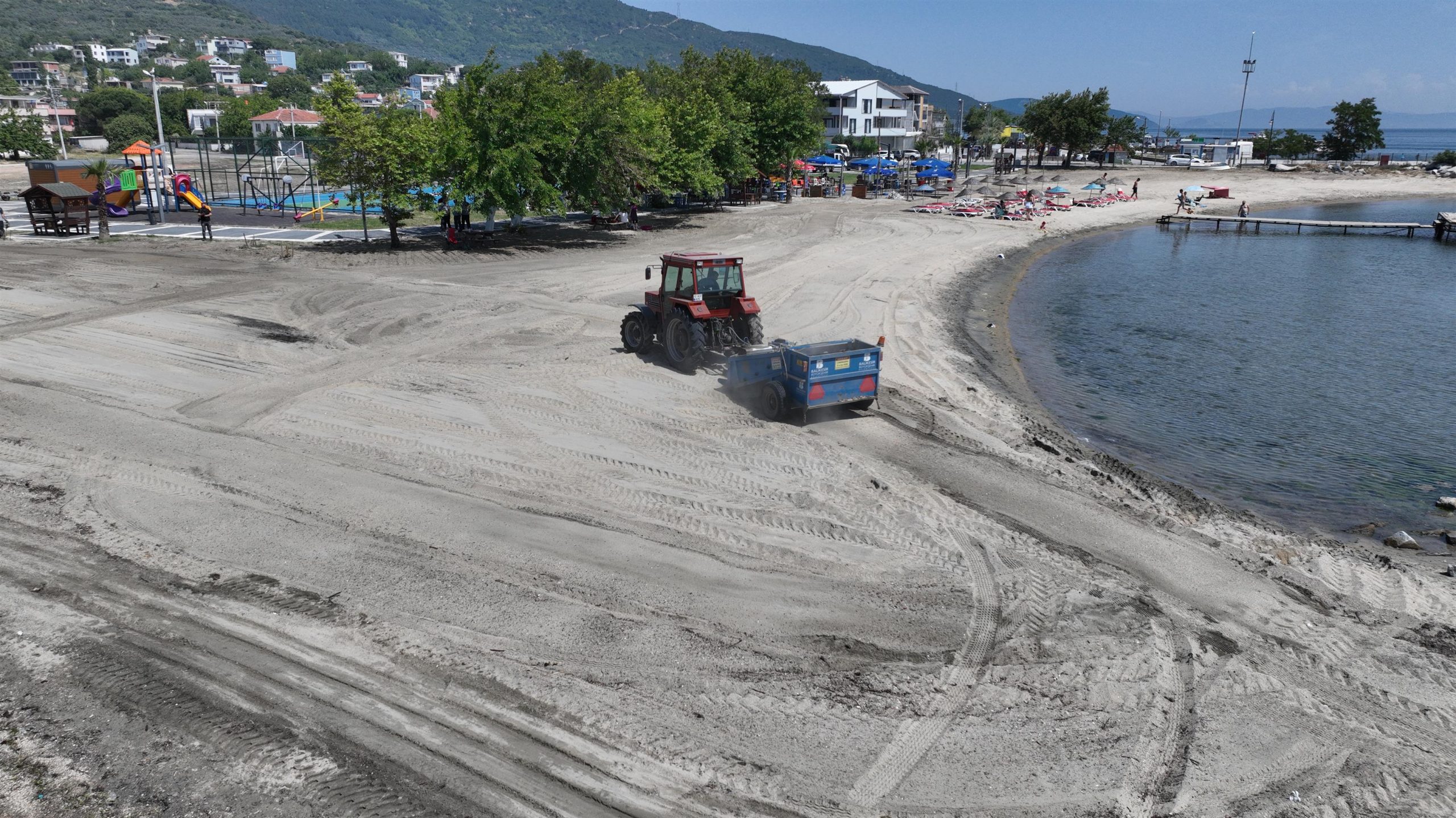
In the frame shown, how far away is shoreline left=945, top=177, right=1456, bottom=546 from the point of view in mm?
12969

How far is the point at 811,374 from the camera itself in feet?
47.0

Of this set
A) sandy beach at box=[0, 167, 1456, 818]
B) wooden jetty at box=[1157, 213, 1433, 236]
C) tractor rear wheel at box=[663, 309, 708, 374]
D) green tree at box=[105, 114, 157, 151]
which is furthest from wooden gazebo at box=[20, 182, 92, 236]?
green tree at box=[105, 114, 157, 151]

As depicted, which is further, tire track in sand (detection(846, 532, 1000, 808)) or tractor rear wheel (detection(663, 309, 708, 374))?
tractor rear wheel (detection(663, 309, 708, 374))

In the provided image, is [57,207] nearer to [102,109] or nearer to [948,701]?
[948,701]

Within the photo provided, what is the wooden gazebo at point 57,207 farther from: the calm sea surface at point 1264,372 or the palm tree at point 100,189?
the calm sea surface at point 1264,372

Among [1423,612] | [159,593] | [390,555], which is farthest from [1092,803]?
[159,593]

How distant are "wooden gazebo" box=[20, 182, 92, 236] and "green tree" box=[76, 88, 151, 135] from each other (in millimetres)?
105258

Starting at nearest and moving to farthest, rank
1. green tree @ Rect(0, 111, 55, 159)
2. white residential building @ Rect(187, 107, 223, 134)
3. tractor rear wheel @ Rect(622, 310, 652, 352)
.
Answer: tractor rear wheel @ Rect(622, 310, 652, 352) → green tree @ Rect(0, 111, 55, 159) → white residential building @ Rect(187, 107, 223, 134)

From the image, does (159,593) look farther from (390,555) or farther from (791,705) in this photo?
(791,705)

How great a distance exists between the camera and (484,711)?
7.58m

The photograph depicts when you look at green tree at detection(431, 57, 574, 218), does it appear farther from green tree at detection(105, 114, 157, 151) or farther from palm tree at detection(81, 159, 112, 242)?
green tree at detection(105, 114, 157, 151)

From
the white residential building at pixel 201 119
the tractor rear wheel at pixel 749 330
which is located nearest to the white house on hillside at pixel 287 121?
the white residential building at pixel 201 119

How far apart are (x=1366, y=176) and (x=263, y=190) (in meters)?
91.7

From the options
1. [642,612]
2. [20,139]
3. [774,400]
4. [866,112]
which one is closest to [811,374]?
[774,400]
